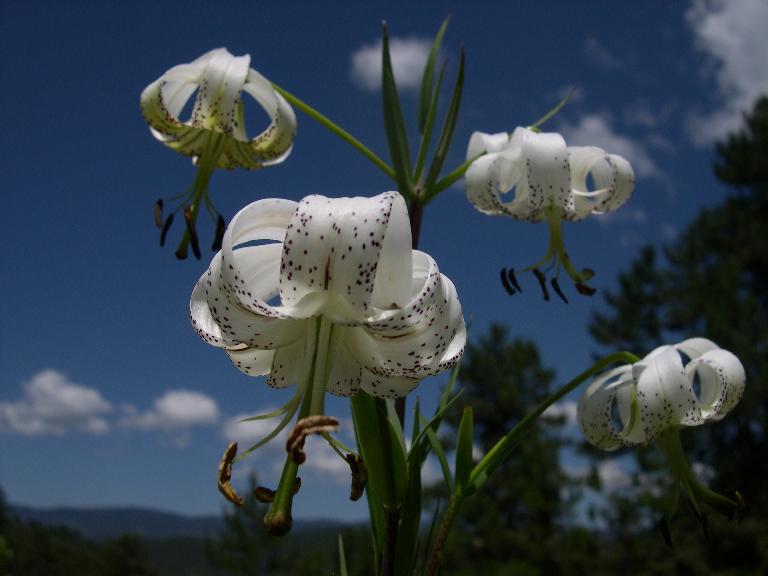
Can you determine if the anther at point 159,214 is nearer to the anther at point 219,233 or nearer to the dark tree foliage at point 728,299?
the anther at point 219,233

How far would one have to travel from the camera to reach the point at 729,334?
402 inches

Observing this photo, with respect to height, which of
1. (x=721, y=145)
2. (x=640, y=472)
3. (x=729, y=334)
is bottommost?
(x=640, y=472)

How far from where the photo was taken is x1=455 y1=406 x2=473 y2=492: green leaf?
111 cm

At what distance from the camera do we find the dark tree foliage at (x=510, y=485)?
42.9 ft

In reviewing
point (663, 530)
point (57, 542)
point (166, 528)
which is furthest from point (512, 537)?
point (166, 528)

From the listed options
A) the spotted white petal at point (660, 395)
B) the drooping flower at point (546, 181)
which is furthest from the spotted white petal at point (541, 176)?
the spotted white petal at point (660, 395)

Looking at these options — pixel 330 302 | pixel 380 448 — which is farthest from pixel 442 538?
pixel 330 302

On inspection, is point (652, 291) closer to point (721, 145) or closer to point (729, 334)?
point (729, 334)

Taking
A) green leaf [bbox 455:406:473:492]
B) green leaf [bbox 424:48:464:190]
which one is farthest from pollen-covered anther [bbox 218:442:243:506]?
green leaf [bbox 424:48:464:190]

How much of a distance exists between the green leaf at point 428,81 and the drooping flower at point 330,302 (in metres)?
0.67

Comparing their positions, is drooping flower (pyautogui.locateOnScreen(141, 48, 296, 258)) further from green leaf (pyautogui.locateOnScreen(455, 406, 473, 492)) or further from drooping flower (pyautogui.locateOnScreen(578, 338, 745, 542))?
drooping flower (pyautogui.locateOnScreen(578, 338, 745, 542))

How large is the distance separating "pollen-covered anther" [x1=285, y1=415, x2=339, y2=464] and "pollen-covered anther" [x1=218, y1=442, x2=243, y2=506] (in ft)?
0.24

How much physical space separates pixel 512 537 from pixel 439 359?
13250mm

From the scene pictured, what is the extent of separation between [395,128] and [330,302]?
0.57 meters
